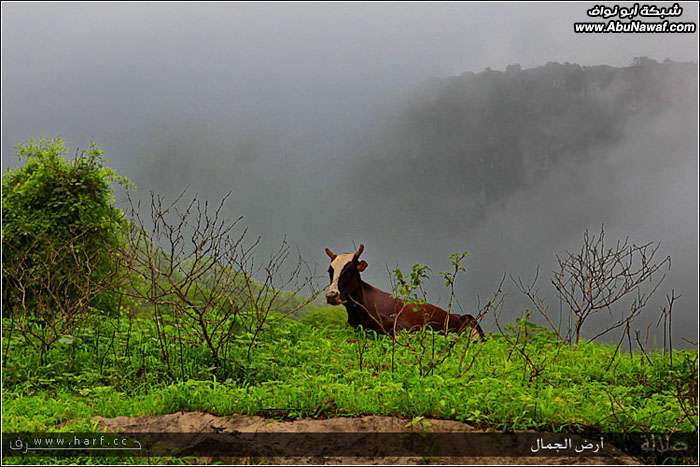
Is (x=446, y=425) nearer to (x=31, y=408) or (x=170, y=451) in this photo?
(x=170, y=451)

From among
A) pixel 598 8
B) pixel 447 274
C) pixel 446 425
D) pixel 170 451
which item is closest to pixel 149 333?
pixel 170 451

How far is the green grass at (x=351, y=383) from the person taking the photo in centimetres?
421

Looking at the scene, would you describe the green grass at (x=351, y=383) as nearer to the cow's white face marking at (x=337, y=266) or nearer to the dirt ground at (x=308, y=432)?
the dirt ground at (x=308, y=432)

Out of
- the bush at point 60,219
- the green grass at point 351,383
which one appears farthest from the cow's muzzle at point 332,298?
the bush at point 60,219

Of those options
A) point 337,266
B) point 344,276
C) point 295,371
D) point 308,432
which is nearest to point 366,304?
point 344,276

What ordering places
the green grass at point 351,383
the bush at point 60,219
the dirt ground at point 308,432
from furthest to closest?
the bush at point 60,219 → the green grass at point 351,383 → the dirt ground at point 308,432

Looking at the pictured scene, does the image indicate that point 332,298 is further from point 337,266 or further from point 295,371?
point 295,371

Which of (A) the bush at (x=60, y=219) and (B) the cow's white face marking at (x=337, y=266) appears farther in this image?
(A) the bush at (x=60, y=219)

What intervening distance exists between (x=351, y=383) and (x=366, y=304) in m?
3.11

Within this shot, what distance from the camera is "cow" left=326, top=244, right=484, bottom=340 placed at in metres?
7.77

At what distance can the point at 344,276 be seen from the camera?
7.86 m

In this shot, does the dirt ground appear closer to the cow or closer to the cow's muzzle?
the cow's muzzle

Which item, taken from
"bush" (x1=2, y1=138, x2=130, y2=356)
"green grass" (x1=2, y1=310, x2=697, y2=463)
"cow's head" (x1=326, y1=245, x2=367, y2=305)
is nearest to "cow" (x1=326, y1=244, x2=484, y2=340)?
"cow's head" (x1=326, y1=245, x2=367, y2=305)

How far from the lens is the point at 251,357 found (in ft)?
19.5
